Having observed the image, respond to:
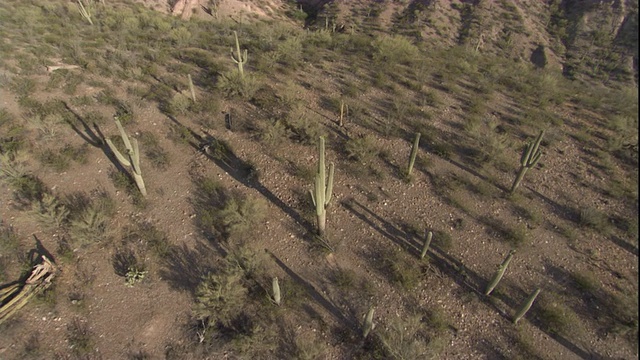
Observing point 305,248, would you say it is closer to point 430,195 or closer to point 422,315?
point 422,315

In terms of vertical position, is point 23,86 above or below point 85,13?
below

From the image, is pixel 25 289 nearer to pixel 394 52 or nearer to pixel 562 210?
pixel 562 210

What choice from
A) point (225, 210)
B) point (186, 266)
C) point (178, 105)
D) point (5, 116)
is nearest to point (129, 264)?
point (186, 266)

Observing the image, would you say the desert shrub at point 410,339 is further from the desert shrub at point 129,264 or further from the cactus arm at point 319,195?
the desert shrub at point 129,264

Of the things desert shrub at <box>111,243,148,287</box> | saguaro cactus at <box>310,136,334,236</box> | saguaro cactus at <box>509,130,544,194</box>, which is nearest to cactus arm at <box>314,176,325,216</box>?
saguaro cactus at <box>310,136,334,236</box>

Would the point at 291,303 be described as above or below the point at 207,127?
below

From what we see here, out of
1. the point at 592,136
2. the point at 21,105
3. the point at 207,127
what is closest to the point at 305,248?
the point at 207,127
